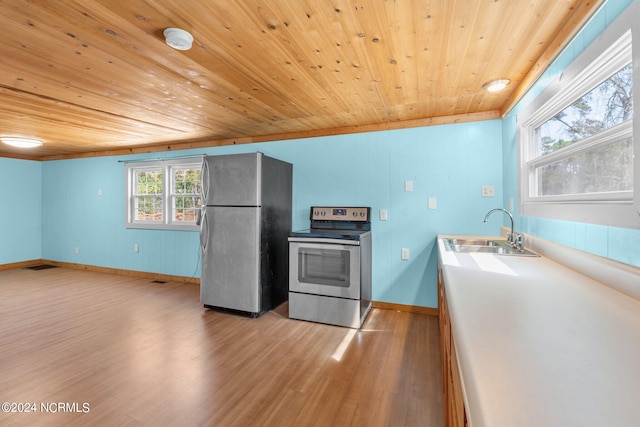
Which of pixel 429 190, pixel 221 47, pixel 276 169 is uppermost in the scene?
pixel 221 47

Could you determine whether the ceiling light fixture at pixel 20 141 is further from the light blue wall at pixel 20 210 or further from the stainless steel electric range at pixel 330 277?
the stainless steel electric range at pixel 330 277

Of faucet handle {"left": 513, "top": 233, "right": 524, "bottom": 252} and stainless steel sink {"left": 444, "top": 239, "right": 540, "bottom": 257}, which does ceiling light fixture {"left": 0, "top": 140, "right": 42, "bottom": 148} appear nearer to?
stainless steel sink {"left": 444, "top": 239, "right": 540, "bottom": 257}

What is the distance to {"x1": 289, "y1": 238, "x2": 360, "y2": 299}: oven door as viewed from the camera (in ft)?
9.47

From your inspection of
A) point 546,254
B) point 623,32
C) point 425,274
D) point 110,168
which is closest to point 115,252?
point 110,168

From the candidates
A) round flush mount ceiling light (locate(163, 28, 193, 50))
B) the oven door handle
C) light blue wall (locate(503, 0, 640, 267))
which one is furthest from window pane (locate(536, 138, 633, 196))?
round flush mount ceiling light (locate(163, 28, 193, 50))

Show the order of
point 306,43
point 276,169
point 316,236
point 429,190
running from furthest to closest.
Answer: point 276,169 → point 429,190 → point 316,236 → point 306,43

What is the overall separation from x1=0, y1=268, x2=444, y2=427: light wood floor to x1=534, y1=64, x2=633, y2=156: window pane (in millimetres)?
1714

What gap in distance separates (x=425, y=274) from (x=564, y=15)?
95.8 inches

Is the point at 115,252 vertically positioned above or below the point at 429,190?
below

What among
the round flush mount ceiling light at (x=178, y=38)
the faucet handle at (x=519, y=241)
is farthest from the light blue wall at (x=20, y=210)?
the faucet handle at (x=519, y=241)

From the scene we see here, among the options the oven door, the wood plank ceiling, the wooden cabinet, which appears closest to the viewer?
the wooden cabinet

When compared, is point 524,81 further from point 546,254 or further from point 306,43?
point 306,43

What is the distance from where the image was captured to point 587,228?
54.9 inches

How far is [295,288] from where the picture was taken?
3.12 meters
